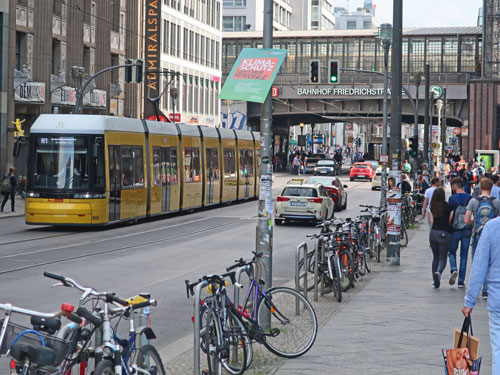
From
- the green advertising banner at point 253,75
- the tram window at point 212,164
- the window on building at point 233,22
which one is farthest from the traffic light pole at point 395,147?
the window on building at point 233,22

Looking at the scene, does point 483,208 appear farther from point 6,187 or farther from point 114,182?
point 6,187

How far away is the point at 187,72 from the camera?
7881 cm

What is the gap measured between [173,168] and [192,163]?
7.50 feet

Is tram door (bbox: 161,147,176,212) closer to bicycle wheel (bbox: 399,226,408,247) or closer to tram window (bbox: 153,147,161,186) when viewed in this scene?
tram window (bbox: 153,147,161,186)

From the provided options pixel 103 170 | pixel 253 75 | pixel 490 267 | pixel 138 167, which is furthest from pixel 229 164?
pixel 490 267

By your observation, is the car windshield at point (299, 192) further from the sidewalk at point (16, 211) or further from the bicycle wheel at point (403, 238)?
the sidewalk at point (16, 211)

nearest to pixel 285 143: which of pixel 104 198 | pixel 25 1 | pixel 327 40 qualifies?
pixel 327 40

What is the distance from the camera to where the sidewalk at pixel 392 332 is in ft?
31.0

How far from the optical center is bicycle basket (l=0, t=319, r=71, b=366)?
611cm

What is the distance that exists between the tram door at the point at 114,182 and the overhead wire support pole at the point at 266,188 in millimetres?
15882

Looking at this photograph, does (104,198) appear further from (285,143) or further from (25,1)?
(285,143)

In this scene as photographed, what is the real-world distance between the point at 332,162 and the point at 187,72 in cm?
1409

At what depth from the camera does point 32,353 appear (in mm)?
6043

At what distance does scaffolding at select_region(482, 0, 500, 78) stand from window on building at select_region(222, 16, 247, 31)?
55.9 metres
